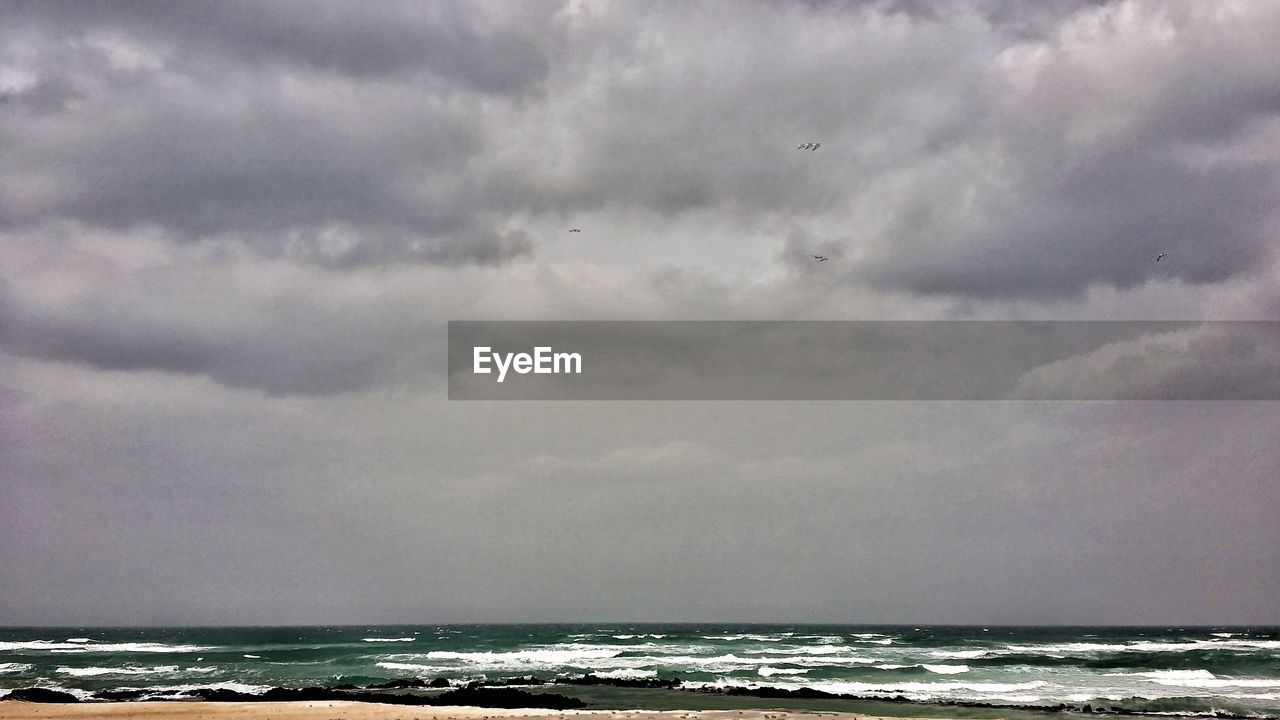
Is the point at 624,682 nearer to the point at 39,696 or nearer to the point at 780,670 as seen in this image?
the point at 780,670

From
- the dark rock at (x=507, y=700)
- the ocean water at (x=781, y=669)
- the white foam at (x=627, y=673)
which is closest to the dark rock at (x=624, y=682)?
the ocean water at (x=781, y=669)

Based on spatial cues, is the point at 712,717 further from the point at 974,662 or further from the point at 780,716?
the point at 974,662

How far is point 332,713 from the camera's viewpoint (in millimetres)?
23438

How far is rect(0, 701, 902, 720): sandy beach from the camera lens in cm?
2312

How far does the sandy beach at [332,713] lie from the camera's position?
23.1 m

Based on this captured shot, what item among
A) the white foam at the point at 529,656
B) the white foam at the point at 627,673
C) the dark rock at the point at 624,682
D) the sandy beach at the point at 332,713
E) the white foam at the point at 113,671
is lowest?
the white foam at the point at 529,656

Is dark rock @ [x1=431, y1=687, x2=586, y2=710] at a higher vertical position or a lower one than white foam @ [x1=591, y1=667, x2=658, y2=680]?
higher

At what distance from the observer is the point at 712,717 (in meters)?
23.3

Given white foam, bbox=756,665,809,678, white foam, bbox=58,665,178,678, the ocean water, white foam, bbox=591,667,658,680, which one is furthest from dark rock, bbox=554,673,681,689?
white foam, bbox=58,665,178,678

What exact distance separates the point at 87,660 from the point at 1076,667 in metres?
55.5

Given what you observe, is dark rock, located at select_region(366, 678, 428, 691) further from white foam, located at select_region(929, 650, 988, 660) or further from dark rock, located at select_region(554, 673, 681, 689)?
white foam, located at select_region(929, 650, 988, 660)

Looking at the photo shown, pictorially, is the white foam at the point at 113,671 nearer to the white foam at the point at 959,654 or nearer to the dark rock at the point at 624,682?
the dark rock at the point at 624,682

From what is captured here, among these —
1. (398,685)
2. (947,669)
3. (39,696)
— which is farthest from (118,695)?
(947,669)

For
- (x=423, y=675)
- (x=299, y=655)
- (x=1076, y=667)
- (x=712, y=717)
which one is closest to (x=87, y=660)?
(x=299, y=655)
